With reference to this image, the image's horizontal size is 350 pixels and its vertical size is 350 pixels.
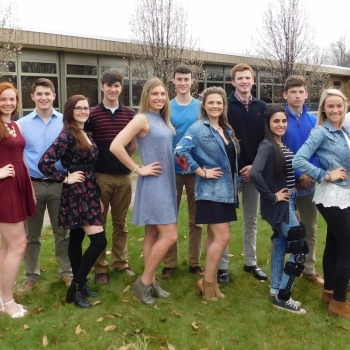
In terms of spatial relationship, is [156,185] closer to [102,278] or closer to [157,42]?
[102,278]

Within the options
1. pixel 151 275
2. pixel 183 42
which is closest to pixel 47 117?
pixel 151 275

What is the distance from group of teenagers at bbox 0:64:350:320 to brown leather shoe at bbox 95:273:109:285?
0.08ft

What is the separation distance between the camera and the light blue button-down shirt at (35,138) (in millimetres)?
5090

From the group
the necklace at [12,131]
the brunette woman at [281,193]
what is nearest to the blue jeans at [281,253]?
the brunette woman at [281,193]

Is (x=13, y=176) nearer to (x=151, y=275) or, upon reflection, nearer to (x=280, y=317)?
(x=151, y=275)

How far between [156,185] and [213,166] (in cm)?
61

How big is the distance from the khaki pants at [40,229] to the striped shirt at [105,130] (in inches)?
22.7

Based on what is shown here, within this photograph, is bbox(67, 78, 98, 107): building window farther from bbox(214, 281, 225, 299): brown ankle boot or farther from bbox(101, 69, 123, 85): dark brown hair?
bbox(214, 281, 225, 299): brown ankle boot

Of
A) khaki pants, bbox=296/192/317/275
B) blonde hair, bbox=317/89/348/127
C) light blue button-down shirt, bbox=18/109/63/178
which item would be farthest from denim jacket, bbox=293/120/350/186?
light blue button-down shirt, bbox=18/109/63/178

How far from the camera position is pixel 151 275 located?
4879mm

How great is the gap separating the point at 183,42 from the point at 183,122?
15.8m

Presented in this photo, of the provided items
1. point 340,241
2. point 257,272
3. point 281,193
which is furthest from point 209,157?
point 257,272

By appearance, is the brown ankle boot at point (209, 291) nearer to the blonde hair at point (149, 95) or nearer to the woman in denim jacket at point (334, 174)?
the woman in denim jacket at point (334, 174)

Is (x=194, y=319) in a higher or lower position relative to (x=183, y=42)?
lower
